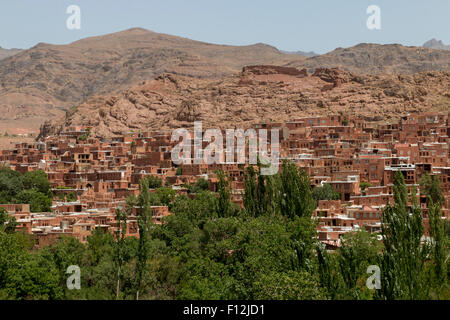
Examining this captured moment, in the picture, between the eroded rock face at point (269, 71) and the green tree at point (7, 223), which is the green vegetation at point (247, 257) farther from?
the eroded rock face at point (269, 71)

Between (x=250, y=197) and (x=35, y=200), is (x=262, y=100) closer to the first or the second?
(x=35, y=200)

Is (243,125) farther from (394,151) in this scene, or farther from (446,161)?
(446,161)

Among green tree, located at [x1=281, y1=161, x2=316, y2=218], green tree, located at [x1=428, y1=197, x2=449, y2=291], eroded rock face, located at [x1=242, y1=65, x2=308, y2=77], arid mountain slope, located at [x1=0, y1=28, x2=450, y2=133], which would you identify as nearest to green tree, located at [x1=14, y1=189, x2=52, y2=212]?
green tree, located at [x1=281, y1=161, x2=316, y2=218]

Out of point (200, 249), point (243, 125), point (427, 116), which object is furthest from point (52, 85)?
point (200, 249)

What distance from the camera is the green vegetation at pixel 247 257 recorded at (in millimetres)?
20578

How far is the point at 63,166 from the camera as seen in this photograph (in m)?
53.8

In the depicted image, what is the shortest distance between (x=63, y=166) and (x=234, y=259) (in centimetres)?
2969

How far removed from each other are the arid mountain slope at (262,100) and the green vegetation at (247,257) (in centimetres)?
3260

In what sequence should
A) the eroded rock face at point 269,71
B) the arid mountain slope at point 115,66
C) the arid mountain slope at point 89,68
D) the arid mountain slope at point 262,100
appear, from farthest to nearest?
the arid mountain slope at point 89,68, the arid mountain slope at point 115,66, the eroded rock face at point 269,71, the arid mountain slope at point 262,100

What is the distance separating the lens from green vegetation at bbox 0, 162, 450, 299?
67.5 feet

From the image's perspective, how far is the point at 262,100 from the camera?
247 ft

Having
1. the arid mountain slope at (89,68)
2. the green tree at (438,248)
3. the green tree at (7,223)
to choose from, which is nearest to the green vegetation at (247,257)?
the green tree at (438,248)

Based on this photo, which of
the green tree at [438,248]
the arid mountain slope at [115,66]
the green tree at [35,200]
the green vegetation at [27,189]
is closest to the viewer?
the green tree at [438,248]

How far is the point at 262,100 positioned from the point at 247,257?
168 ft
